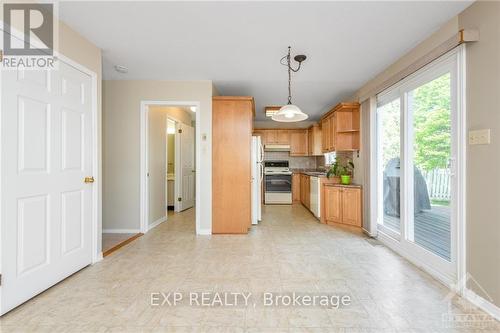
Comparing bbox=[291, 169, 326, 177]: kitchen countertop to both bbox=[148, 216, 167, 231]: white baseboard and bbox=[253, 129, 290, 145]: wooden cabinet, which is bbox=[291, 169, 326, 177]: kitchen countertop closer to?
bbox=[253, 129, 290, 145]: wooden cabinet

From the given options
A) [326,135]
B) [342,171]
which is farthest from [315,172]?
[342,171]

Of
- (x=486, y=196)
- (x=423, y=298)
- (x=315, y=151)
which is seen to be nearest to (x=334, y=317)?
(x=423, y=298)

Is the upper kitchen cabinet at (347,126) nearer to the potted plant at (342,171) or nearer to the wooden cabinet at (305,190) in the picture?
the potted plant at (342,171)

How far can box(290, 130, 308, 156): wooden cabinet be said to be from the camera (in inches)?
275

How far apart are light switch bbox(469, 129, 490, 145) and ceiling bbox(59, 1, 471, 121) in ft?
3.46

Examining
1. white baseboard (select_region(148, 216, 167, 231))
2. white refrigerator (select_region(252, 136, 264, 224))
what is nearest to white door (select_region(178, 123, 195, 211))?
white baseboard (select_region(148, 216, 167, 231))

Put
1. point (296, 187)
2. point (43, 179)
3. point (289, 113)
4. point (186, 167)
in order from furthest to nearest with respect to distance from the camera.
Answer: point (296, 187) < point (186, 167) < point (289, 113) < point (43, 179)

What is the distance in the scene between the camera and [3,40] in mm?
1711

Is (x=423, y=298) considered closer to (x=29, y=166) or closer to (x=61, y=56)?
(x=29, y=166)

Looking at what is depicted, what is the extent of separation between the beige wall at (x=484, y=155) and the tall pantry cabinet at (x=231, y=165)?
8.52 feet

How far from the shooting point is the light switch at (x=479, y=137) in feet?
5.82

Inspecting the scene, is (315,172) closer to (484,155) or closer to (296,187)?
(296,187)

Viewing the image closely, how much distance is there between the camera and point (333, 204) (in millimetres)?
4297

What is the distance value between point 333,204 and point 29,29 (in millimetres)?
4448
